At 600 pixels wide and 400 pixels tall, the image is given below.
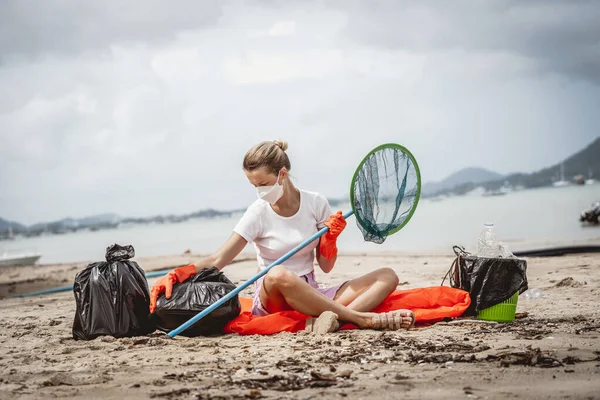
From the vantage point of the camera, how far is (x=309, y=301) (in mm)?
4270

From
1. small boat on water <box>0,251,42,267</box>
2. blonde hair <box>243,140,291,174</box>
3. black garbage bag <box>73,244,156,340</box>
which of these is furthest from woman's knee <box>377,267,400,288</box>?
small boat on water <box>0,251,42,267</box>

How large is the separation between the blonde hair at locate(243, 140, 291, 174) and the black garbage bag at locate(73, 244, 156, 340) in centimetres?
106

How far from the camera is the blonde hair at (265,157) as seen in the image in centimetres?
438

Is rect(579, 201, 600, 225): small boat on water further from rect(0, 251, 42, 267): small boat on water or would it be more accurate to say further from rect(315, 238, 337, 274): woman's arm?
rect(315, 238, 337, 274): woman's arm

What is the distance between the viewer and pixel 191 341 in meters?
4.13

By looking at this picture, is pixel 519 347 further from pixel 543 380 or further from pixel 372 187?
pixel 372 187

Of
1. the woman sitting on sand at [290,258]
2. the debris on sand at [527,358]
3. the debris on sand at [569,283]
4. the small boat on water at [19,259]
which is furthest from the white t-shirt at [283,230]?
the small boat on water at [19,259]

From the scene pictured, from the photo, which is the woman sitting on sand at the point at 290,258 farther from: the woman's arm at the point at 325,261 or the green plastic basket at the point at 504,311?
the green plastic basket at the point at 504,311

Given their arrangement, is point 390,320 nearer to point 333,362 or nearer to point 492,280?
point 492,280

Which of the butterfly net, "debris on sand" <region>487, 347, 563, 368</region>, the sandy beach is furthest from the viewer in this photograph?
the butterfly net

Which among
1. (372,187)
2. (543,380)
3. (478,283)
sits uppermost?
(372,187)

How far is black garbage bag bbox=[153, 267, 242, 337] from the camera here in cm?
432

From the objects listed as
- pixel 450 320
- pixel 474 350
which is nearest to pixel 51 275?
pixel 450 320

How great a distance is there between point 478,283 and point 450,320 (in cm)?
31
